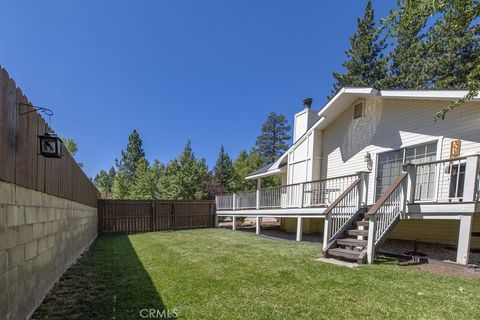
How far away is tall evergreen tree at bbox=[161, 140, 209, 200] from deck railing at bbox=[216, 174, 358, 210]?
742cm

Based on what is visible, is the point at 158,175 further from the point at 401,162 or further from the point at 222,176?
the point at 401,162

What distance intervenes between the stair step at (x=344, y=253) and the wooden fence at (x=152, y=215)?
33.1 ft

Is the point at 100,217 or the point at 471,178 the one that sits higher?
the point at 471,178

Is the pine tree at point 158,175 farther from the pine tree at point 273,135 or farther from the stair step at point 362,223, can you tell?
the stair step at point 362,223

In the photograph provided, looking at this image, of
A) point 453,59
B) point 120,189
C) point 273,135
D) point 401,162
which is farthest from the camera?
point 273,135

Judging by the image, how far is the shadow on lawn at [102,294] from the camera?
2.96 m

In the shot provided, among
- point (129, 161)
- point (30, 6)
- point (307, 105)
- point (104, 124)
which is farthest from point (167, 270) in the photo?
point (129, 161)

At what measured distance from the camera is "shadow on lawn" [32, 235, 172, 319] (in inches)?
116

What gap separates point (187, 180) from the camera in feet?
65.7

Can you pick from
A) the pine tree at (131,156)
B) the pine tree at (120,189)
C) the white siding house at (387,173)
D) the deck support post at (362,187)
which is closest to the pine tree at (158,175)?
the pine tree at (120,189)

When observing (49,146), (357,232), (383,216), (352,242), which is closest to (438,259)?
(383,216)

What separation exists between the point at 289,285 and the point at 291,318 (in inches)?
43.7

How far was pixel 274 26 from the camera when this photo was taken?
15094 millimetres

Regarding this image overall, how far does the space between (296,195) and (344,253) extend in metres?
4.41
